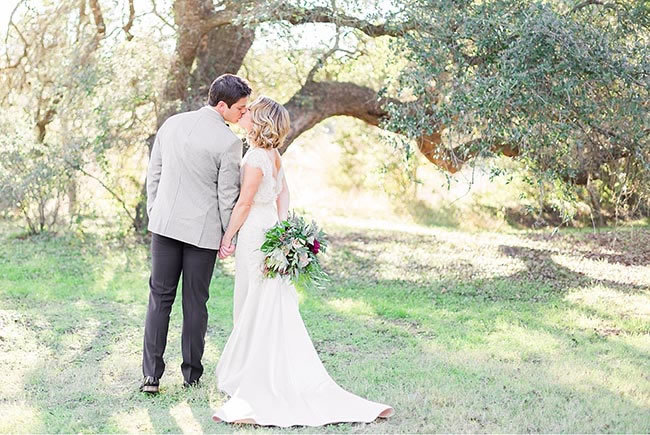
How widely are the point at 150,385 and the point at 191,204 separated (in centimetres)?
122

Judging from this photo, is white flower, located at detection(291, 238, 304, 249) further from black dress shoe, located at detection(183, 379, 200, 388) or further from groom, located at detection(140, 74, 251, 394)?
black dress shoe, located at detection(183, 379, 200, 388)

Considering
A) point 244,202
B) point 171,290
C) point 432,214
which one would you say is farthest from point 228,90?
point 432,214

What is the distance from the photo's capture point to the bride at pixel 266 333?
15.3ft

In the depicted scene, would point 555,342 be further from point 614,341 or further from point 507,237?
point 507,237

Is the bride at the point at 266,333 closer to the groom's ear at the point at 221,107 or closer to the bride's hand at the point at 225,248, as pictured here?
the bride's hand at the point at 225,248

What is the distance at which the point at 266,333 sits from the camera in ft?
16.6

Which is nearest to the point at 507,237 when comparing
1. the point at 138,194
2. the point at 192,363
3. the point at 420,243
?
the point at 420,243

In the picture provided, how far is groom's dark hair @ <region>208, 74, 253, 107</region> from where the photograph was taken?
16.3ft

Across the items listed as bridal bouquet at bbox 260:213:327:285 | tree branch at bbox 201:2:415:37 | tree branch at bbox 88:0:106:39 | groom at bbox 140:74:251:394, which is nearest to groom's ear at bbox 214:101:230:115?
groom at bbox 140:74:251:394

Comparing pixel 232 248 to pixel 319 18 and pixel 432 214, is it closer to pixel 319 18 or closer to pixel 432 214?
pixel 319 18

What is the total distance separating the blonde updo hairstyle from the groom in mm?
126

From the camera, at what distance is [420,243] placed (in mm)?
13625

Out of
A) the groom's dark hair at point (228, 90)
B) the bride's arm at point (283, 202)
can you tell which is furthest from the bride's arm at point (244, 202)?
the groom's dark hair at point (228, 90)

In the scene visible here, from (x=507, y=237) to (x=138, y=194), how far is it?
7.14 metres
